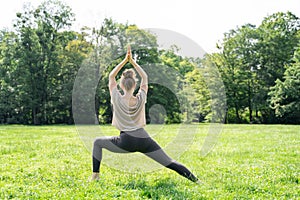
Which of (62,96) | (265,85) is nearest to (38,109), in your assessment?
(62,96)

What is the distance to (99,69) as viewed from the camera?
1375 inches

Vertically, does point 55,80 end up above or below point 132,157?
above

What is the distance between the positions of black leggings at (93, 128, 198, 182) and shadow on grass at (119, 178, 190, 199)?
38cm

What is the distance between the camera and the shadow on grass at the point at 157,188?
17.3 ft

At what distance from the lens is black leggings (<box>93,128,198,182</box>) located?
589cm

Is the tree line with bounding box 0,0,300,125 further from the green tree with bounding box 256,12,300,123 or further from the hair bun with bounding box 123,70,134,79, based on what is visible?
the hair bun with bounding box 123,70,134,79

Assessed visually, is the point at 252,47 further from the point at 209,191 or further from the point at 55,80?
the point at 209,191

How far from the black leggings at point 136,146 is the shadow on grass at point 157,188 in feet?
1.23

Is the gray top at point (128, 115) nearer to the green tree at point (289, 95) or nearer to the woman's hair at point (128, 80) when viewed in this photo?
the woman's hair at point (128, 80)

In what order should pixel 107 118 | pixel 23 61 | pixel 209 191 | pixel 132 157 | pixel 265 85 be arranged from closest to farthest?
pixel 209 191 < pixel 132 157 < pixel 107 118 < pixel 23 61 < pixel 265 85

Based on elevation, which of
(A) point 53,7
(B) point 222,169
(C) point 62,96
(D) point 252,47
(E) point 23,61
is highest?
(A) point 53,7

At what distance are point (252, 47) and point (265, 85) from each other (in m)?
5.81

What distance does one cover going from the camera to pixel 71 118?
142ft

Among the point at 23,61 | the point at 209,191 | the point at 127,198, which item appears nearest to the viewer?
the point at 127,198
